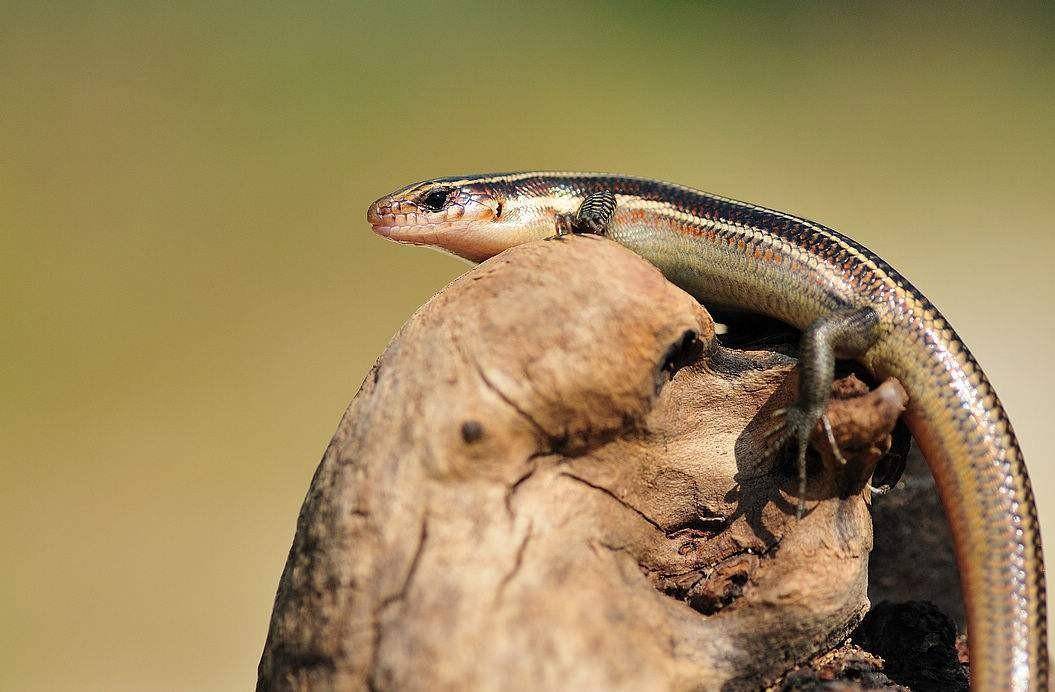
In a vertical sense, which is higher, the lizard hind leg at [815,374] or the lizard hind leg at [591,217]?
the lizard hind leg at [591,217]

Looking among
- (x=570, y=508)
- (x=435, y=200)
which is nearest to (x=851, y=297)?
(x=570, y=508)

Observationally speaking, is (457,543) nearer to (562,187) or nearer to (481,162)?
(562,187)

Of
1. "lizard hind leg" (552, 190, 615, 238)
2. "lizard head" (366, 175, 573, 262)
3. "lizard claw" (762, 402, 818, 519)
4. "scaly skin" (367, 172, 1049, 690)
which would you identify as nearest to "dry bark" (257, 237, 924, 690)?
"lizard claw" (762, 402, 818, 519)

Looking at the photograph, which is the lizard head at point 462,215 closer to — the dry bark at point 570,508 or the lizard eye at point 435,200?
the lizard eye at point 435,200

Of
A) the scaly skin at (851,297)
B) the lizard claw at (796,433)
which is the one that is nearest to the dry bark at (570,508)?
the lizard claw at (796,433)

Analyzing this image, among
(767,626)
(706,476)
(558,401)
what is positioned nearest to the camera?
(558,401)

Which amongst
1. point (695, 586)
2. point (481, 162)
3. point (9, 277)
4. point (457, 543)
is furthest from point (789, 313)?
point (9, 277)

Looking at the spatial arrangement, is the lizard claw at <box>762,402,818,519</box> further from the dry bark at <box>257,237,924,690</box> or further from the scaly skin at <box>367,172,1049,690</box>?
the scaly skin at <box>367,172,1049,690</box>
